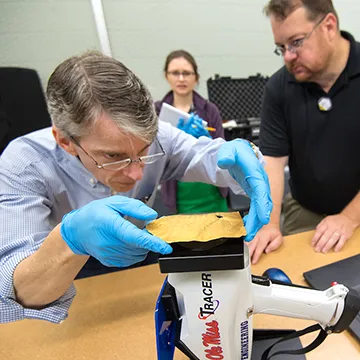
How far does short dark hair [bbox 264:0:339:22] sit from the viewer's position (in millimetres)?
983

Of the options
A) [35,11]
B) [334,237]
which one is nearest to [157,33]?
[35,11]

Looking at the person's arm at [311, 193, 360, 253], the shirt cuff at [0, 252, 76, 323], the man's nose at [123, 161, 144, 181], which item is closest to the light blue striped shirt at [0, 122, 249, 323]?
the shirt cuff at [0, 252, 76, 323]

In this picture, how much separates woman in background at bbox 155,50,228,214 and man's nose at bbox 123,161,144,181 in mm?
990

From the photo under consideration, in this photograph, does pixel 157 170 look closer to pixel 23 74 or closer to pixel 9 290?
pixel 9 290

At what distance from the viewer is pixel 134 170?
2.36 feet

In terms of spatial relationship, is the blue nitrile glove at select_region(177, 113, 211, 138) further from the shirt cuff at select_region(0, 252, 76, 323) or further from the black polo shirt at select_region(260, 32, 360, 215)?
the shirt cuff at select_region(0, 252, 76, 323)

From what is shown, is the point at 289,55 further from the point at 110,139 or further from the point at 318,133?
the point at 110,139

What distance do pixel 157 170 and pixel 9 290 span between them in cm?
58

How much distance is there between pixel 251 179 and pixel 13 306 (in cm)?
60

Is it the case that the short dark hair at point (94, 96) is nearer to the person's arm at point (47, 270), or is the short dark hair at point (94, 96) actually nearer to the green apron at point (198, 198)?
the person's arm at point (47, 270)

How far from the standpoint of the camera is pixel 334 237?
0.87m

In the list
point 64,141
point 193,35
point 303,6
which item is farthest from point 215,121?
point 64,141

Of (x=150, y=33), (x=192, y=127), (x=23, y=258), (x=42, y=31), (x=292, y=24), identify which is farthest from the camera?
(x=150, y=33)

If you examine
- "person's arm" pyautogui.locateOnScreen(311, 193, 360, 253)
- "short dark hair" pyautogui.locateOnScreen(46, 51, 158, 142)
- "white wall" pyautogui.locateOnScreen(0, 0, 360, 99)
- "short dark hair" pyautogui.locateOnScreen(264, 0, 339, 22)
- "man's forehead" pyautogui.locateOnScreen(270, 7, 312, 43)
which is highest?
"white wall" pyautogui.locateOnScreen(0, 0, 360, 99)
